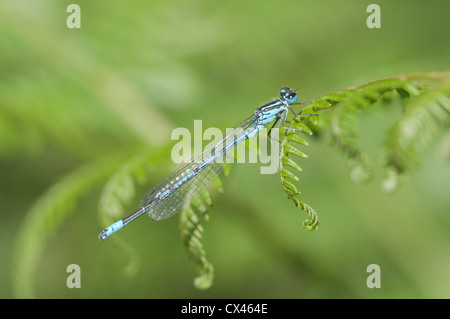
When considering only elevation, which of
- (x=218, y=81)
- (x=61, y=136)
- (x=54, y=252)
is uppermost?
(x=218, y=81)

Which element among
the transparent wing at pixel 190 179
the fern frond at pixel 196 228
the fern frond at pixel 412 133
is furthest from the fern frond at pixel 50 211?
the fern frond at pixel 412 133

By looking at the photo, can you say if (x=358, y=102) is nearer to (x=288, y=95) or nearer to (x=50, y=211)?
(x=288, y=95)

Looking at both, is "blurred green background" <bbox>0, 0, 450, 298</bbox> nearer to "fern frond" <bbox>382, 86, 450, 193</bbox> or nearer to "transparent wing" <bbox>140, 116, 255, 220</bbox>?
"transparent wing" <bbox>140, 116, 255, 220</bbox>

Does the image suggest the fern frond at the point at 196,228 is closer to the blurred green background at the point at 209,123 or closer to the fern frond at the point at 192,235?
the fern frond at the point at 192,235

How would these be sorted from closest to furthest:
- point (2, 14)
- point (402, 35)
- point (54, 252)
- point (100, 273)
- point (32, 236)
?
point (32, 236)
point (2, 14)
point (100, 273)
point (54, 252)
point (402, 35)

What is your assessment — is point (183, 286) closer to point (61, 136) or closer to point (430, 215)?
point (61, 136)

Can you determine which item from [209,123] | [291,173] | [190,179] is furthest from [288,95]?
[291,173]

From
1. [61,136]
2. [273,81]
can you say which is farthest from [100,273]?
[273,81]
